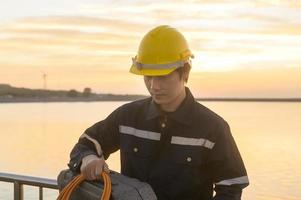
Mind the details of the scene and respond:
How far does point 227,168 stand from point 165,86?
1.54 feet

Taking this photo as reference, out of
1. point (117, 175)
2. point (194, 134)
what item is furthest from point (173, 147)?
point (117, 175)

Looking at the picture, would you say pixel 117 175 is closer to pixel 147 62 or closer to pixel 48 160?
pixel 147 62

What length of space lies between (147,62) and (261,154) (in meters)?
45.0

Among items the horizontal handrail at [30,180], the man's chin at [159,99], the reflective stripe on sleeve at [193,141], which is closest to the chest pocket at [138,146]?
the reflective stripe on sleeve at [193,141]

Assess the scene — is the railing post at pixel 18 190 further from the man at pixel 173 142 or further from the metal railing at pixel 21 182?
the man at pixel 173 142

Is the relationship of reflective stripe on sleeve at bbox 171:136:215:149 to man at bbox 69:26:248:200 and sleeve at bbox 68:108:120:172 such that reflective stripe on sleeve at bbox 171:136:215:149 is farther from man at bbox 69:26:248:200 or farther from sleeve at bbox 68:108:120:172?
sleeve at bbox 68:108:120:172

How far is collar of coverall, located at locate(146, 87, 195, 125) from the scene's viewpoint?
282 cm

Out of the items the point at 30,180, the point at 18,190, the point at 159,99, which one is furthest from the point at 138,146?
the point at 18,190

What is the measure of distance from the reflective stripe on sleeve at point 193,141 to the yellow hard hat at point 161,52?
347mm

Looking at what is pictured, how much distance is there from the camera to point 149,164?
288 cm

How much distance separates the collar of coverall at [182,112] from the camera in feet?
9.24

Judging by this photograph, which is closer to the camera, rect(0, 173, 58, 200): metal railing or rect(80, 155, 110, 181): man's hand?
rect(80, 155, 110, 181): man's hand

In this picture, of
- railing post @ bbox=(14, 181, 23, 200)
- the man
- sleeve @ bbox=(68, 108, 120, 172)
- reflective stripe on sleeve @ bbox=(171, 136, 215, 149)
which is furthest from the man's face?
railing post @ bbox=(14, 181, 23, 200)

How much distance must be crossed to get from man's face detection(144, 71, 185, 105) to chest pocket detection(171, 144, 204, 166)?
0.24 metres
